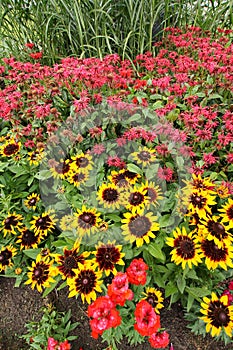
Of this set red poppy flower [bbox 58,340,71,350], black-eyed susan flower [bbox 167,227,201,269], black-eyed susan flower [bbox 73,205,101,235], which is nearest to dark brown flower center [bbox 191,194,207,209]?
black-eyed susan flower [bbox 167,227,201,269]

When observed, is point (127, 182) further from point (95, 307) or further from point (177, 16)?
point (177, 16)

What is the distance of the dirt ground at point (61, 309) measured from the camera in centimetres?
133

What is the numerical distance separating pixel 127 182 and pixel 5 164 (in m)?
0.64

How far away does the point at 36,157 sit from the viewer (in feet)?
5.39

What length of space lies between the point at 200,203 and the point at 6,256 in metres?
0.82

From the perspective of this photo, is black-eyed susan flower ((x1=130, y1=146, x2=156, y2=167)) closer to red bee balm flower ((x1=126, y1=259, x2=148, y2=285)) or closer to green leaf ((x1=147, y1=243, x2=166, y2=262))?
green leaf ((x1=147, y1=243, x2=166, y2=262))

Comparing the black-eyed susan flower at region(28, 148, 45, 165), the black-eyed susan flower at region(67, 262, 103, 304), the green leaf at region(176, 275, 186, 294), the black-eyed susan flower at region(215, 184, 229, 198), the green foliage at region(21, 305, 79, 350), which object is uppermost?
the black-eyed susan flower at region(28, 148, 45, 165)

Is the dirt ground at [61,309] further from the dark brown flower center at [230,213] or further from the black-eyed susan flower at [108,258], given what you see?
the dark brown flower center at [230,213]

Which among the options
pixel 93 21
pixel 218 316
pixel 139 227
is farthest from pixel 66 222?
pixel 93 21

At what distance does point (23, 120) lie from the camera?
1.98 m

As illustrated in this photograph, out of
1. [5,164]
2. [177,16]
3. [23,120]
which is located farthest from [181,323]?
[177,16]

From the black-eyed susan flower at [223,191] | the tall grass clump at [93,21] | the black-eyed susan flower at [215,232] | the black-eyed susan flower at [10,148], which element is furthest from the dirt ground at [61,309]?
the tall grass clump at [93,21]

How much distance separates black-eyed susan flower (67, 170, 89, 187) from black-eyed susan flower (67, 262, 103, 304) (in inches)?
14.8

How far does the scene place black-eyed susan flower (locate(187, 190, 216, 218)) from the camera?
51.6 inches
